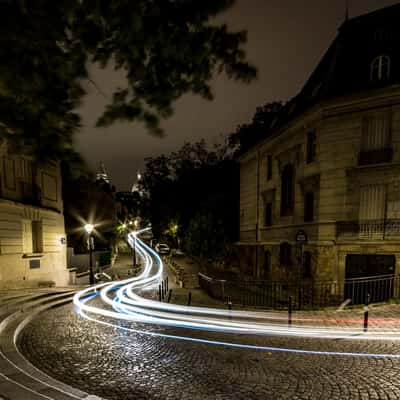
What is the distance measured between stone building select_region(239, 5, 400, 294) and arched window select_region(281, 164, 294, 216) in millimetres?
957

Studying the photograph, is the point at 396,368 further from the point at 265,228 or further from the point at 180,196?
the point at 180,196

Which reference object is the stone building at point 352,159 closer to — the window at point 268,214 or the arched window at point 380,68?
the arched window at point 380,68

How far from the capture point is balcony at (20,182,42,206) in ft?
46.9

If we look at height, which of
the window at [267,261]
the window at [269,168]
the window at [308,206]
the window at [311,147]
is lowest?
the window at [267,261]

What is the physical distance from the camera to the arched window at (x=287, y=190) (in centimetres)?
1688

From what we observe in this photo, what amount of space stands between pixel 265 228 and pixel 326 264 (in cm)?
609

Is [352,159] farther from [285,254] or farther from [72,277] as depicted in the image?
[72,277]

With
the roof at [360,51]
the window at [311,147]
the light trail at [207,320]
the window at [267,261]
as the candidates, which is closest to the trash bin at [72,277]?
the light trail at [207,320]

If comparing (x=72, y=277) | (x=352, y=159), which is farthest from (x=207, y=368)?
(x=72, y=277)

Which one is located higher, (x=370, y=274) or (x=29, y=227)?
(x=29, y=227)

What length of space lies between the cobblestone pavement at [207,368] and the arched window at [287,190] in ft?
37.0

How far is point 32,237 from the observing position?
1510 centimetres

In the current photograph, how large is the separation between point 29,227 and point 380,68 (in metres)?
22.0

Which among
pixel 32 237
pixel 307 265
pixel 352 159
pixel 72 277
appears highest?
pixel 352 159
